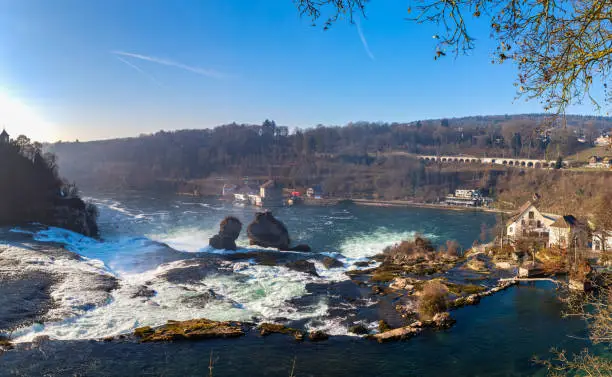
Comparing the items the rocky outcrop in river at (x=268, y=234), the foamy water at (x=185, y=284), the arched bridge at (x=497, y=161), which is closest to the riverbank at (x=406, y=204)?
the foamy water at (x=185, y=284)

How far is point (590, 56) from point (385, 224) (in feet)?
153

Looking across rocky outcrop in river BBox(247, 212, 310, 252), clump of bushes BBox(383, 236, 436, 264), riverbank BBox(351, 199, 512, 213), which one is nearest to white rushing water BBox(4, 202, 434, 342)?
Result: clump of bushes BBox(383, 236, 436, 264)

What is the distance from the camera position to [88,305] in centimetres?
1762

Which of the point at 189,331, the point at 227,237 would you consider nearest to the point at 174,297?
the point at 189,331

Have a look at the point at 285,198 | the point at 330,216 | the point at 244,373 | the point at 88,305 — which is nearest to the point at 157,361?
the point at 244,373

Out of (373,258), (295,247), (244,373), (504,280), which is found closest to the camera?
(244,373)

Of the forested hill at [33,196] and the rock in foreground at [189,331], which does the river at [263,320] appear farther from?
the forested hill at [33,196]

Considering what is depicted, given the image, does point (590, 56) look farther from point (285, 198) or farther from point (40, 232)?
point (285, 198)

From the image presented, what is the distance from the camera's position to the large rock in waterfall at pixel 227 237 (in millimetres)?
32344

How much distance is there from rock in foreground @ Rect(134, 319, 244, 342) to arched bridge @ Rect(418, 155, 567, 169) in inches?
3077

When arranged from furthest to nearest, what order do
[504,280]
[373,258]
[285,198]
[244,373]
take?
[285,198] < [373,258] < [504,280] < [244,373]

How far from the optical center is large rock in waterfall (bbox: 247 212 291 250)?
112 feet

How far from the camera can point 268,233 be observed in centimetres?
3466

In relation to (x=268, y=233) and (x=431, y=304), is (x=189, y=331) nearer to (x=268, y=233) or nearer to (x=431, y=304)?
(x=431, y=304)
